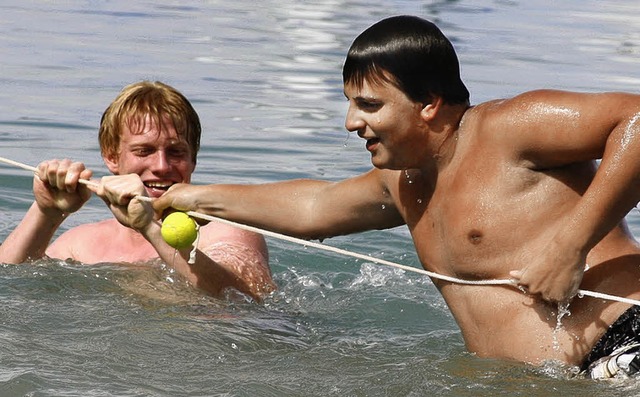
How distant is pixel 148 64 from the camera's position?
43.4 feet

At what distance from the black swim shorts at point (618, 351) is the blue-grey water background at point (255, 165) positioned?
6 centimetres

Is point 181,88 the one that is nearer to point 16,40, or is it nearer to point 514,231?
point 16,40

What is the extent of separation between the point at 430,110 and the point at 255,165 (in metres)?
5.08

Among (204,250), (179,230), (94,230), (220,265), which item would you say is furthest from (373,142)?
(94,230)

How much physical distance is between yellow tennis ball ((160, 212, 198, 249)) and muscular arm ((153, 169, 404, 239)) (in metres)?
0.12

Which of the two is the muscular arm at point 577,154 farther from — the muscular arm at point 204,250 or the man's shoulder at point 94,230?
the man's shoulder at point 94,230

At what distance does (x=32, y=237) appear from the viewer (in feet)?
21.5

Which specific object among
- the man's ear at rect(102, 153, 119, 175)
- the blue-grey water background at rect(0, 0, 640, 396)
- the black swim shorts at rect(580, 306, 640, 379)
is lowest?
the blue-grey water background at rect(0, 0, 640, 396)

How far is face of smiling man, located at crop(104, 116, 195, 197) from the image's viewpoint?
6.37m

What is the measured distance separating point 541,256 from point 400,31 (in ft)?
3.19

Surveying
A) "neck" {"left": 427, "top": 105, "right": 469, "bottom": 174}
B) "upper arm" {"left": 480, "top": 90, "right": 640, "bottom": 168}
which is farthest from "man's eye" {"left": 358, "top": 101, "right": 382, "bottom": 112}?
"upper arm" {"left": 480, "top": 90, "right": 640, "bottom": 168}

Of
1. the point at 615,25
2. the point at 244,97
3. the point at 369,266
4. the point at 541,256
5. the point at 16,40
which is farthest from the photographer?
the point at 615,25

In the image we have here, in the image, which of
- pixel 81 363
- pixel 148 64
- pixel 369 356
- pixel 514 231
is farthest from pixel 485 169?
pixel 148 64

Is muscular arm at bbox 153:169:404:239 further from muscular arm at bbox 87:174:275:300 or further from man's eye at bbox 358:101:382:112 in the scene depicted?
man's eye at bbox 358:101:382:112
